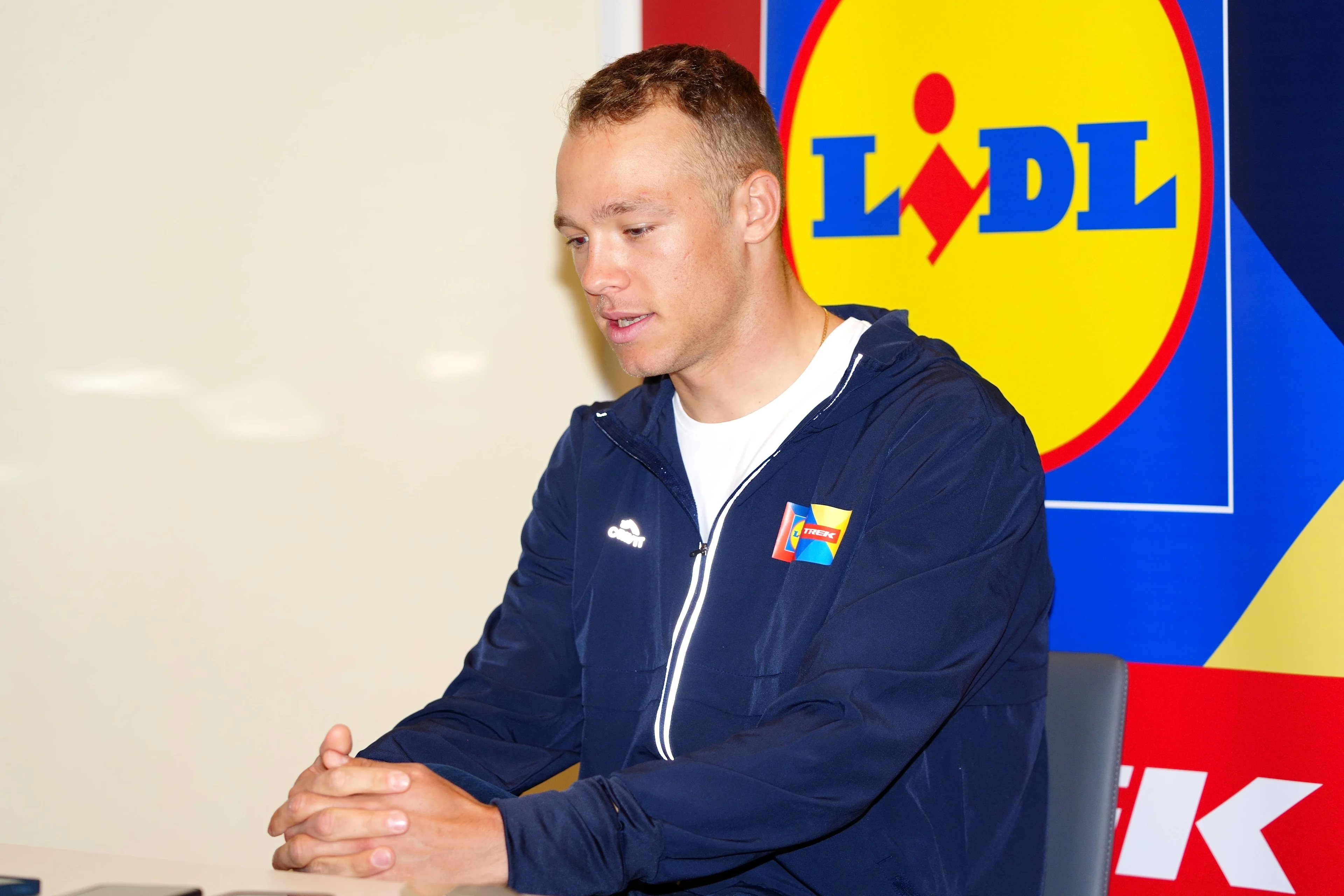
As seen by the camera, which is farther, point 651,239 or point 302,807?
point 651,239

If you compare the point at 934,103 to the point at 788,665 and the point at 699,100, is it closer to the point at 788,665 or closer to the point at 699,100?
the point at 699,100

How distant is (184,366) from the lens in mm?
2473

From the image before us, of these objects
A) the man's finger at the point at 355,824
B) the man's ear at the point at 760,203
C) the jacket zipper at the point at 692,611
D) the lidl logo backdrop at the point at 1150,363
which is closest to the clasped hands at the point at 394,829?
the man's finger at the point at 355,824

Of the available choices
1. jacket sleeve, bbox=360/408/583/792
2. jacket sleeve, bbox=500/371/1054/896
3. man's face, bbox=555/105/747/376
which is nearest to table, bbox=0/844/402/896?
jacket sleeve, bbox=500/371/1054/896

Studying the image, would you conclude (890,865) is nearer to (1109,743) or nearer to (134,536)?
(1109,743)

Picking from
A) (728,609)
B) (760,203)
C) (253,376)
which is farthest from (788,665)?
(253,376)

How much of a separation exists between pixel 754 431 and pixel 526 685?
0.45 metres

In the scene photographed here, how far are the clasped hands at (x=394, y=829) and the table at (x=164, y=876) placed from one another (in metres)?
0.08

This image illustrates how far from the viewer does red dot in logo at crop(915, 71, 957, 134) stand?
2.14 m

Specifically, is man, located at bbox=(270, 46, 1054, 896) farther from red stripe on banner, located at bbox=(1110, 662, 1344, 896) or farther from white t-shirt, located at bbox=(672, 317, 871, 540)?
red stripe on banner, located at bbox=(1110, 662, 1344, 896)

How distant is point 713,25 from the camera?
7.63 ft

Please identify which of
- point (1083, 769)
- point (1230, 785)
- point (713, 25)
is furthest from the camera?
point (713, 25)

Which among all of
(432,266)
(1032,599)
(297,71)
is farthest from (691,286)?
(297,71)

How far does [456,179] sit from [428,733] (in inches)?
52.7
